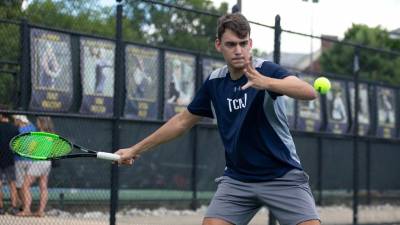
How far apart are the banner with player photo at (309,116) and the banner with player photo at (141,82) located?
301 cm

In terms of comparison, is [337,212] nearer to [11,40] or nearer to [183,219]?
[183,219]

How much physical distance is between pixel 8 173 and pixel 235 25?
6.70m

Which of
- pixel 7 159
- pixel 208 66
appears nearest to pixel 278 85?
pixel 7 159

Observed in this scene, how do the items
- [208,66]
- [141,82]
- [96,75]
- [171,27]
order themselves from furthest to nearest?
[171,27] < [208,66] < [141,82] < [96,75]

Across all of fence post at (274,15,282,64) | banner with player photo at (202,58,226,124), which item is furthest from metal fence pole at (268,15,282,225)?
banner with player photo at (202,58,226,124)

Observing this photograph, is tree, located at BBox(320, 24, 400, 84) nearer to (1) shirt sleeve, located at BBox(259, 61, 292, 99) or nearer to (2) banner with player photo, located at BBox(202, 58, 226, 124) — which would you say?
(2) banner with player photo, located at BBox(202, 58, 226, 124)

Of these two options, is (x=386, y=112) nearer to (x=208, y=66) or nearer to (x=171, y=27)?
(x=208, y=66)

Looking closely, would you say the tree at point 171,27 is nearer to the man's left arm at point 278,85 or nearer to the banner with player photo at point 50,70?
the banner with player photo at point 50,70

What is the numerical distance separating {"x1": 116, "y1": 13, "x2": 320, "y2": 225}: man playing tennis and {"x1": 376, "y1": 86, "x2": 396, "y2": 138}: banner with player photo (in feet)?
33.4

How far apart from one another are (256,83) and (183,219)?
7443 mm

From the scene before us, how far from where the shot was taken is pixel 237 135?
5.11 m

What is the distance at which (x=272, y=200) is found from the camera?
5.15 meters

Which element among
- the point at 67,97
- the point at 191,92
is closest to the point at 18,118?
the point at 67,97

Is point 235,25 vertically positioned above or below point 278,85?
above
